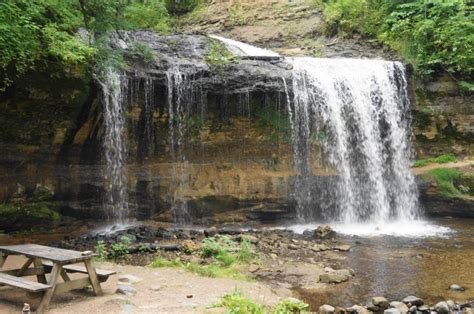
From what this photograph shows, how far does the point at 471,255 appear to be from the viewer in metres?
10.0

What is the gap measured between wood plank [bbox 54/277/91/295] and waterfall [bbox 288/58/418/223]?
925 centimetres

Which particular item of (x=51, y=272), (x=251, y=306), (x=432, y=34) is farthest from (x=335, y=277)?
(x=432, y=34)

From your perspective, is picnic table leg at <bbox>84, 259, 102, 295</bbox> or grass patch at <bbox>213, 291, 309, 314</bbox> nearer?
grass patch at <bbox>213, 291, 309, 314</bbox>

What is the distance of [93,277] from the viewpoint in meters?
6.11

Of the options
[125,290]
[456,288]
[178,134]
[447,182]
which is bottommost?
[456,288]

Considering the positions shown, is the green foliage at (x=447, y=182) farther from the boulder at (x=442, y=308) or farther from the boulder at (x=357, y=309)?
the boulder at (x=357, y=309)

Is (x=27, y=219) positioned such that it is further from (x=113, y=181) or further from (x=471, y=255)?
(x=471, y=255)

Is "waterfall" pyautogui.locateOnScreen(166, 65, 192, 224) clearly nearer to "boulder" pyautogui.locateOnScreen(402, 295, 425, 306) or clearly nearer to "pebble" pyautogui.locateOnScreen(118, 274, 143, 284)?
"pebble" pyautogui.locateOnScreen(118, 274, 143, 284)

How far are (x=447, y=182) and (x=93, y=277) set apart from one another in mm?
12351

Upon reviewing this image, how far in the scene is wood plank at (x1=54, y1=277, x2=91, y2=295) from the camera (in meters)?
5.79

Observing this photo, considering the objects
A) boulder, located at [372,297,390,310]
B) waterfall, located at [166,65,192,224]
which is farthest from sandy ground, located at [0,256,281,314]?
waterfall, located at [166,65,192,224]

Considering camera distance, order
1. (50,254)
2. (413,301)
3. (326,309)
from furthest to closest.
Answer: (413,301) < (326,309) < (50,254)

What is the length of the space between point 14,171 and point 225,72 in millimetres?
6570

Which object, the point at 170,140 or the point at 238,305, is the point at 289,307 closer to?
the point at 238,305
